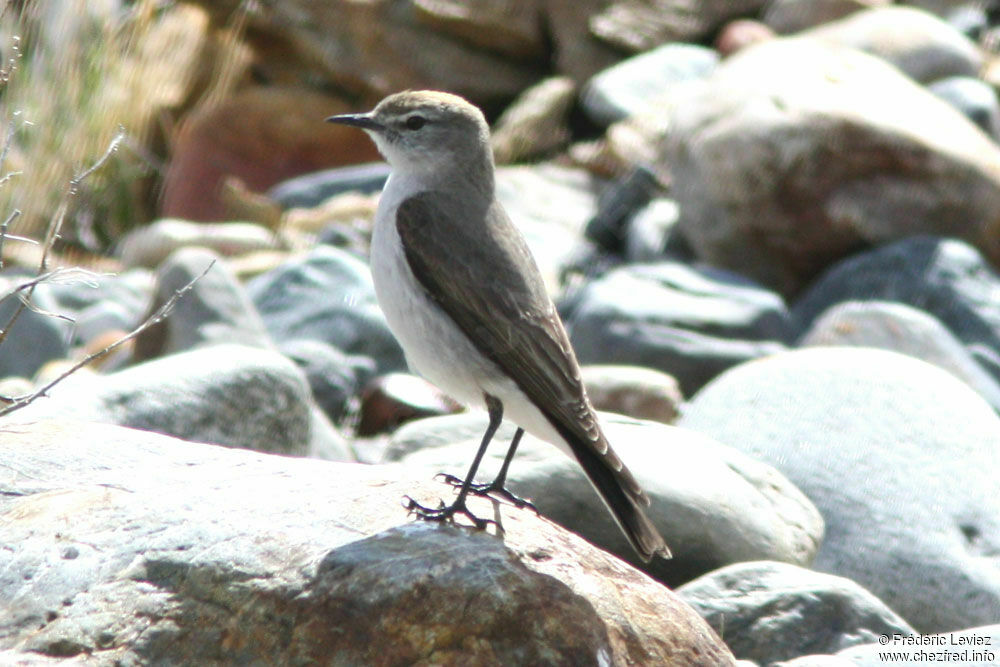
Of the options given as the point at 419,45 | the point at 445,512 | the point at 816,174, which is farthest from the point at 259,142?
the point at 445,512

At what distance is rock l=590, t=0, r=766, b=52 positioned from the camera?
43.7 feet

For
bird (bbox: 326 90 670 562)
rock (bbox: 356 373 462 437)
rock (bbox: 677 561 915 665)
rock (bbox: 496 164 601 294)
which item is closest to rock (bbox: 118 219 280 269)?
rock (bbox: 496 164 601 294)

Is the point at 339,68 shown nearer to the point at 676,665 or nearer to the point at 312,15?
the point at 312,15

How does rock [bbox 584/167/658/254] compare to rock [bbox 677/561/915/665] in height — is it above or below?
below

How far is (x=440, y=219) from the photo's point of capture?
477 cm

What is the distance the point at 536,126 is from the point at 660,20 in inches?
77.0

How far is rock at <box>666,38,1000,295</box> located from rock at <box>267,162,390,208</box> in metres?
3.06

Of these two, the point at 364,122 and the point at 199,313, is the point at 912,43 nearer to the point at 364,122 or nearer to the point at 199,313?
the point at 199,313

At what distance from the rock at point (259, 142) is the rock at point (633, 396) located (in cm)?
633

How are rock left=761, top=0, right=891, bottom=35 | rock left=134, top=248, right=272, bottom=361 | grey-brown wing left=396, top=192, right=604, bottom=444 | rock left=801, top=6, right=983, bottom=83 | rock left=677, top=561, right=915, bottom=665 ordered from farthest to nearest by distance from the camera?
rock left=761, top=0, right=891, bottom=35 < rock left=801, top=6, right=983, bottom=83 < rock left=134, top=248, right=272, bottom=361 < rock left=677, top=561, right=915, bottom=665 < grey-brown wing left=396, top=192, right=604, bottom=444

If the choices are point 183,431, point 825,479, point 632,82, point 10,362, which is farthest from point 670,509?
point 632,82

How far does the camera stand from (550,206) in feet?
37.6

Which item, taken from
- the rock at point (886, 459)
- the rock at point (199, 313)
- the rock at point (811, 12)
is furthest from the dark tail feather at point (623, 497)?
the rock at point (811, 12)

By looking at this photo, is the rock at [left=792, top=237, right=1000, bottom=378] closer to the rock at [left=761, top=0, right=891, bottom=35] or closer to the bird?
the rock at [left=761, top=0, right=891, bottom=35]
